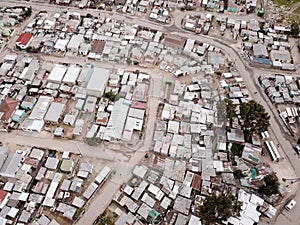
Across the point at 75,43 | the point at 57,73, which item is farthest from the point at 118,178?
the point at 75,43

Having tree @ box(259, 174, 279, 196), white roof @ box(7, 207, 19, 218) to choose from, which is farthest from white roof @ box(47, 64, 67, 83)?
tree @ box(259, 174, 279, 196)

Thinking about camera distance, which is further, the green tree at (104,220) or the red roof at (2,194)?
the red roof at (2,194)

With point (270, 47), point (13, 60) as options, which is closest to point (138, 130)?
point (13, 60)

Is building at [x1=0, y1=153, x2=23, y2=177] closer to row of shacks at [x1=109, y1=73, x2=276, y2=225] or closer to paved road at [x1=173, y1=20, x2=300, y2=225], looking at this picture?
row of shacks at [x1=109, y1=73, x2=276, y2=225]

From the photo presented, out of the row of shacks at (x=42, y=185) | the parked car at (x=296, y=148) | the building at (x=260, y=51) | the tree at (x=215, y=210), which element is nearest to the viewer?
the tree at (x=215, y=210)

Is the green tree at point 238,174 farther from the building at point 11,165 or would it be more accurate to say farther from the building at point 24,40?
the building at point 24,40

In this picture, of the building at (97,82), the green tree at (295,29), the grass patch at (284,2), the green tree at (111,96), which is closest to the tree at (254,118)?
the green tree at (111,96)

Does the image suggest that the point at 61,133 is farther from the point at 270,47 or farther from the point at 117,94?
the point at 270,47
